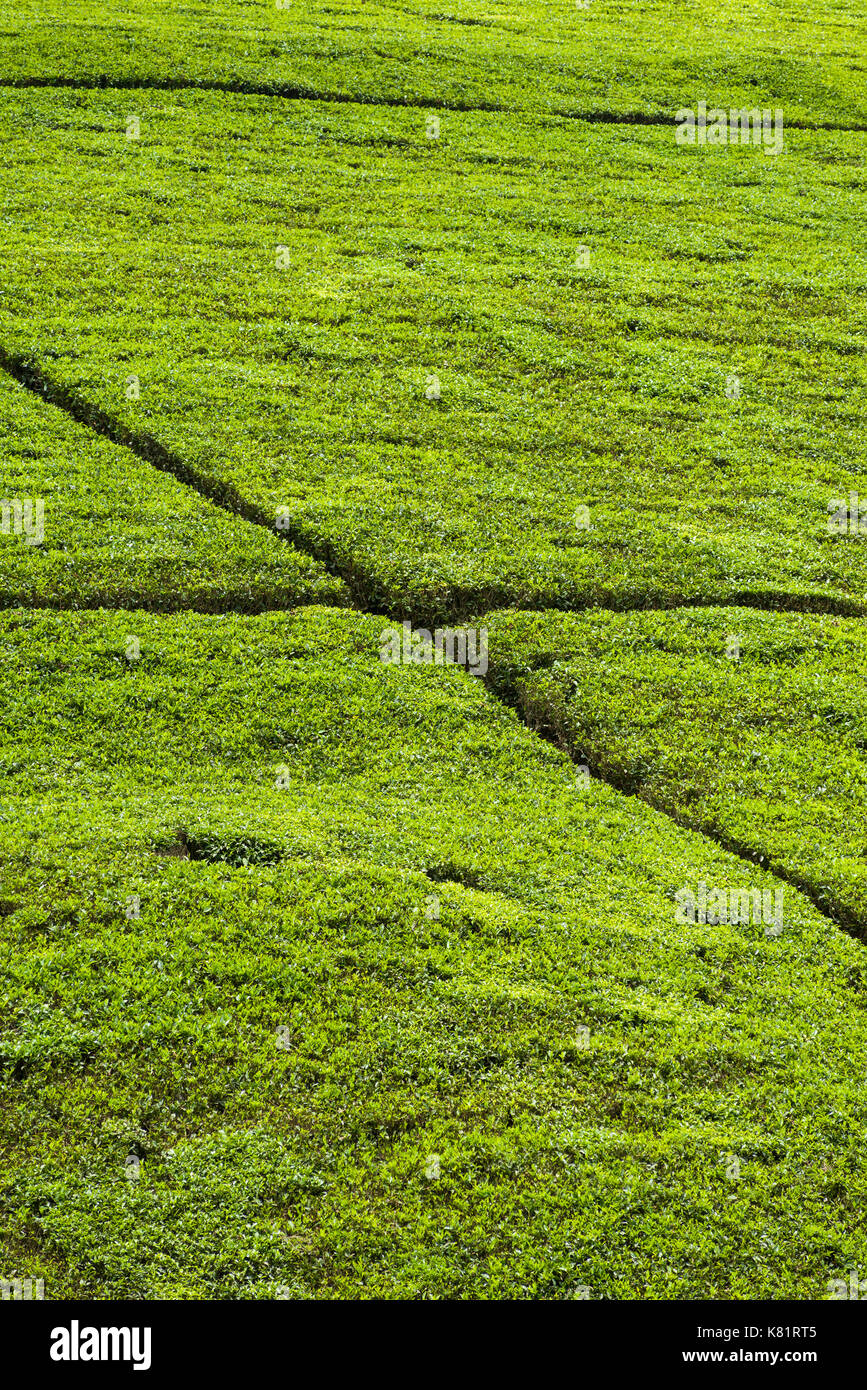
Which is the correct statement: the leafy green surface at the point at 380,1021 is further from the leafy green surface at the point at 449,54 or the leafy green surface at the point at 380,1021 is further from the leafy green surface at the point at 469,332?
the leafy green surface at the point at 449,54

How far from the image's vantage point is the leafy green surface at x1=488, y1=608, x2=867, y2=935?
68.7 ft

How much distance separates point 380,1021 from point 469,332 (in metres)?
25.6

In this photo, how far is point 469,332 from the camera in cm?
3688

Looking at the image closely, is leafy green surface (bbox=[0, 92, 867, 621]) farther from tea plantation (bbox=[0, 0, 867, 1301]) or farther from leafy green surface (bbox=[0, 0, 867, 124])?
leafy green surface (bbox=[0, 0, 867, 124])

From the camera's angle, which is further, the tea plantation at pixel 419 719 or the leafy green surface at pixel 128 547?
the leafy green surface at pixel 128 547

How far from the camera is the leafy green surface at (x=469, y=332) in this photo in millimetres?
28141

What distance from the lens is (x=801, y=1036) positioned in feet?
55.7

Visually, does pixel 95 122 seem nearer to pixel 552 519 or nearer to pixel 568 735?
pixel 552 519

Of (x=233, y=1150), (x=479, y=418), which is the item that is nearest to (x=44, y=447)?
(x=479, y=418)

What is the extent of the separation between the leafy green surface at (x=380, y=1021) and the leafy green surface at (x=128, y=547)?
103 inches

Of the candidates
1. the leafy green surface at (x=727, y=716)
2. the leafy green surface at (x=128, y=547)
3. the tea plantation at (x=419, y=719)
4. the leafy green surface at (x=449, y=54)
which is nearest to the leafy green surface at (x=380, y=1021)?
the tea plantation at (x=419, y=719)

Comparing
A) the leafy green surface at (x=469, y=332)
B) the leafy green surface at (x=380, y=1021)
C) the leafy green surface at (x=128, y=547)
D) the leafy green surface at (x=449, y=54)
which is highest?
the leafy green surface at (x=449, y=54)

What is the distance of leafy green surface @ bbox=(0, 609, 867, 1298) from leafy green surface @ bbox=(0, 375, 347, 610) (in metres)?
2.62
